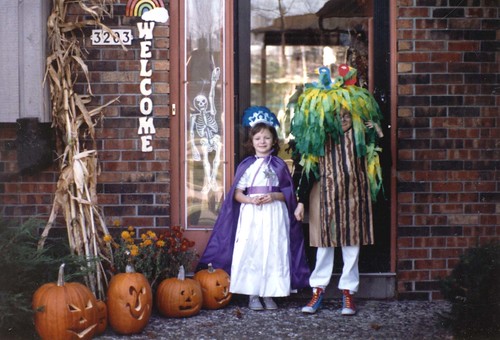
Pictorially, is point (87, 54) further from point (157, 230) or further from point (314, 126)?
point (314, 126)

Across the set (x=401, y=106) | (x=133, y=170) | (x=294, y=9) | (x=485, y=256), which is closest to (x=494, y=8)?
(x=401, y=106)

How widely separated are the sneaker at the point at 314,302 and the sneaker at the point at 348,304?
0.64 feet

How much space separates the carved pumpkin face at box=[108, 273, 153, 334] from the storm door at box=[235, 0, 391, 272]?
1.60 meters

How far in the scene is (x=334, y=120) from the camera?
642 cm

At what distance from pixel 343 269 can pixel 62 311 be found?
7.22 feet

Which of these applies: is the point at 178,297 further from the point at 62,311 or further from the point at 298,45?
the point at 298,45

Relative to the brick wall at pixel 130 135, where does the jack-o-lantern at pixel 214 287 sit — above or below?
below

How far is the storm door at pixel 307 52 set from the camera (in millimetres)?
7078

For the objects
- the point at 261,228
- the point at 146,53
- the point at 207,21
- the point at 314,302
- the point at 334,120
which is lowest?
the point at 314,302

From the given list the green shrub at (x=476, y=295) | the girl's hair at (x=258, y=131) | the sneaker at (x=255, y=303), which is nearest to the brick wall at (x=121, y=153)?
the girl's hair at (x=258, y=131)

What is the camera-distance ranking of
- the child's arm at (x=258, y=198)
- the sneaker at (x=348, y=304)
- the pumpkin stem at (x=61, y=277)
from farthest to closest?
the child's arm at (x=258, y=198), the sneaker at (x=348, y=304), the pumpkin stem at (x=61, y=277)

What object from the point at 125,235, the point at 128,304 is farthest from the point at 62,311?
the point at 125,235

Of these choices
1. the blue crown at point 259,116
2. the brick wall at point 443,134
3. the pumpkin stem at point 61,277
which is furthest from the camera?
Result: the brick wall at point 443,134

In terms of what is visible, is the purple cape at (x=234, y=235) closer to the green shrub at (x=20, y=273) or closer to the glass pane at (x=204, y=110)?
the glass pane at (x=204, y=110)
